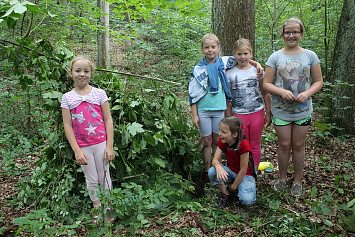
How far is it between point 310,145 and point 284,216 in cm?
219

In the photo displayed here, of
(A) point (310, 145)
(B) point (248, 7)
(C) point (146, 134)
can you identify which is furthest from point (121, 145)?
(A) point (310, 145)

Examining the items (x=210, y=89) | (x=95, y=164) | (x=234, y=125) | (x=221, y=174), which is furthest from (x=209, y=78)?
(x=95, y=164)

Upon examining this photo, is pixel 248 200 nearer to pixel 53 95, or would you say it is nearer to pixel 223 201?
pixel 223 201

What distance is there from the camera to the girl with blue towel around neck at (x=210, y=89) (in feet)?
10.3

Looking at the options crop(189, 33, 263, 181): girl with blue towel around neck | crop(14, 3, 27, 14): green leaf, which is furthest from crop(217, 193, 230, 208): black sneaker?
crop(14, 3, 27, 14): green leaf

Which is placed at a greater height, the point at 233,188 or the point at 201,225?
the point at 233,188

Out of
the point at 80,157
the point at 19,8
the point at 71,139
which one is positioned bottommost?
the point at 80,157

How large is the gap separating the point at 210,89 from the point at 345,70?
298 cm

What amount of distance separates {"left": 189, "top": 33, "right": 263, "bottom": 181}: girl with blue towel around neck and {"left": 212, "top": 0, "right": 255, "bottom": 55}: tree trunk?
51cm

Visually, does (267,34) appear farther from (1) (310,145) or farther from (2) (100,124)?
(2) (100,124)

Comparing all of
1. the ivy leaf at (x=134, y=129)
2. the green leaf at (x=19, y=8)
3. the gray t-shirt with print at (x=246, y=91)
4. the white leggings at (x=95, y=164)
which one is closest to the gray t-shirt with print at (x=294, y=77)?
the gray t-shirt with print at (x=246, y=91)

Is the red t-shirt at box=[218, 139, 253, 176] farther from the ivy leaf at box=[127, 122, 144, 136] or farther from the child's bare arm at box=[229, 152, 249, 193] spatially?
the ivy leaf at box=[127, 122, 144, 136]

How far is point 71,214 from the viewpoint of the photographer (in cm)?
295

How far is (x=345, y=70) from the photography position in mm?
4570
